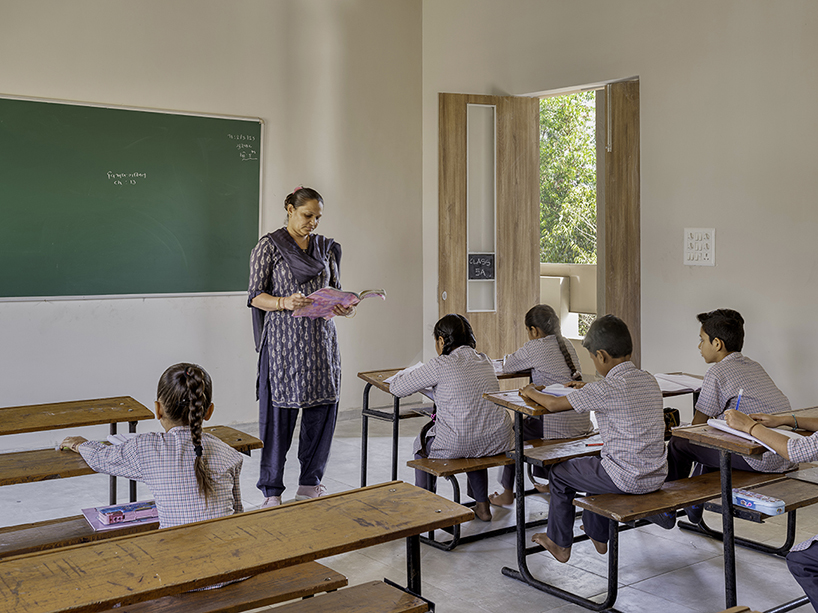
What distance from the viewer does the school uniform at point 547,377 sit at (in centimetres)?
366

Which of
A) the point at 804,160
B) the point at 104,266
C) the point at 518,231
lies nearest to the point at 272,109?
the point at 104,266

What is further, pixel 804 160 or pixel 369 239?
pixel 369 239

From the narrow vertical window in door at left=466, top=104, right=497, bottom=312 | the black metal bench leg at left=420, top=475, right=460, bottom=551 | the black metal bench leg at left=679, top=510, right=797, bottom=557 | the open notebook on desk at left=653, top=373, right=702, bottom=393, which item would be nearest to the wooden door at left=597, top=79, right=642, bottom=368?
the narrow vertical window in door at left=466, top=104, right=497, bottom=312

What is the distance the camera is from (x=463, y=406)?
3303mm

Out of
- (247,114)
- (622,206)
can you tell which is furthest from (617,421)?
(247,114)

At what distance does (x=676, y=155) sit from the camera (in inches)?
195

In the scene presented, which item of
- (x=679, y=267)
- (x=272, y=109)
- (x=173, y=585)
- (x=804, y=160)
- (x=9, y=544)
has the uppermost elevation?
(x=272, y=109)

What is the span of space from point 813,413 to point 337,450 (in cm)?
295

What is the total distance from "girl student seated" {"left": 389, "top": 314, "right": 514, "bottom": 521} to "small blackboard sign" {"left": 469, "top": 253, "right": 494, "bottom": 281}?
8.48 feet

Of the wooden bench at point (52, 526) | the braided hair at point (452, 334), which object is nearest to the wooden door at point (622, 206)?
the braided hair at point (452, 334)

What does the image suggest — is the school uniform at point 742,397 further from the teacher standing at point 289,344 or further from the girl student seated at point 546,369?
the teacher standing at point 289,344

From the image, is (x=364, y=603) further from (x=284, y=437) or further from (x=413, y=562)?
(x=284, y=437)

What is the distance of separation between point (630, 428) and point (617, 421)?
5 centimetres

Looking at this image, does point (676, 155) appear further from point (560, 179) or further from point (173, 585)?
point (560, 179)
